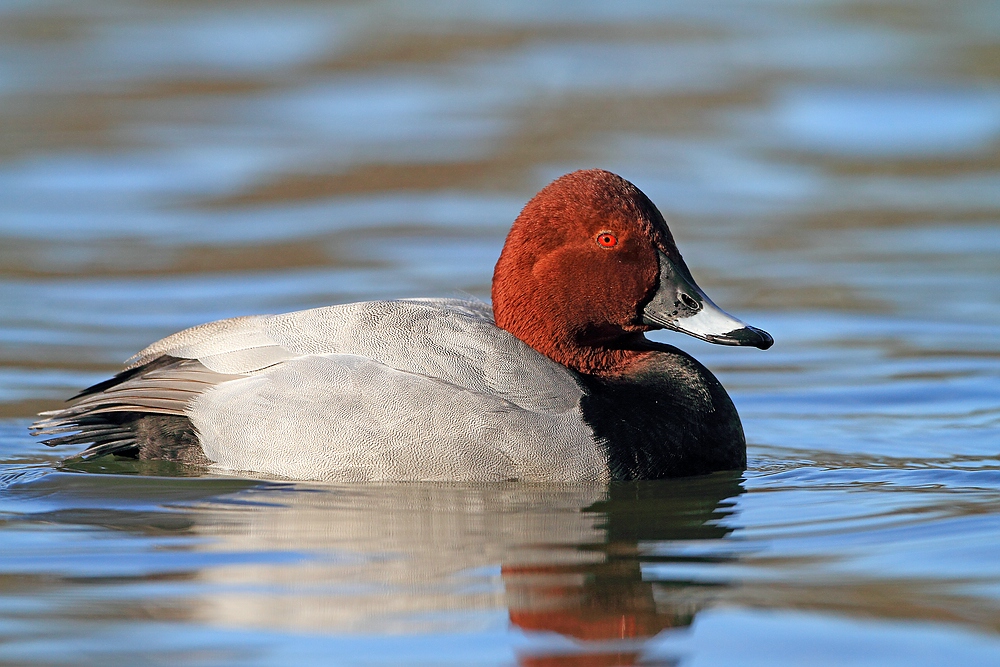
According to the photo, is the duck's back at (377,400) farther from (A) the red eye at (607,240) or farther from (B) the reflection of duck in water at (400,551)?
(A) the red eye at (607,240)

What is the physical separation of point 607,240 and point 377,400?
3.87ft

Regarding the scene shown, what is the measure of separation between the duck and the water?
137 millimetres

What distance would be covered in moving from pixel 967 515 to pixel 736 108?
31.0ft

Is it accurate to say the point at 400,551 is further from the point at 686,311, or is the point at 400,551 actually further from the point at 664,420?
the point at 686,311

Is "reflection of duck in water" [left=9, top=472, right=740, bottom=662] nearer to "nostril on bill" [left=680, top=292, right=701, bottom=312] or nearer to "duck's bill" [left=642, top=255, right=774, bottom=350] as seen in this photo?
"duck's bill" [left=642, top=255, right=774, bottom=350]

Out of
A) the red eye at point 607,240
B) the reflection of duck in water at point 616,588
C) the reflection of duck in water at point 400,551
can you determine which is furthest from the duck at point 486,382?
the reflection of duck in water at point 616,588

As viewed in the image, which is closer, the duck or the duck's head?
the duck

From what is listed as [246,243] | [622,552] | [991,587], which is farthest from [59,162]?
[991,587]

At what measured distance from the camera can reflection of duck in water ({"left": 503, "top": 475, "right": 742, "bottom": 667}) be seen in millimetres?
4461

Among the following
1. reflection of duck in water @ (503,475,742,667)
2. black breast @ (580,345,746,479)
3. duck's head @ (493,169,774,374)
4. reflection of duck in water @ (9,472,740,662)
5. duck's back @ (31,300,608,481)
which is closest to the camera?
reflection of duck in water @ (503,475,742,667)

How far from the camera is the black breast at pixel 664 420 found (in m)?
6.04

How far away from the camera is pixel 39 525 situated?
5652 millimetres

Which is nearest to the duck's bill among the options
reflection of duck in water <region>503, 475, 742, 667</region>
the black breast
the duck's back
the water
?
the black breast

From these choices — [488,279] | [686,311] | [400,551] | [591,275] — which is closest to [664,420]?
[686,311]
